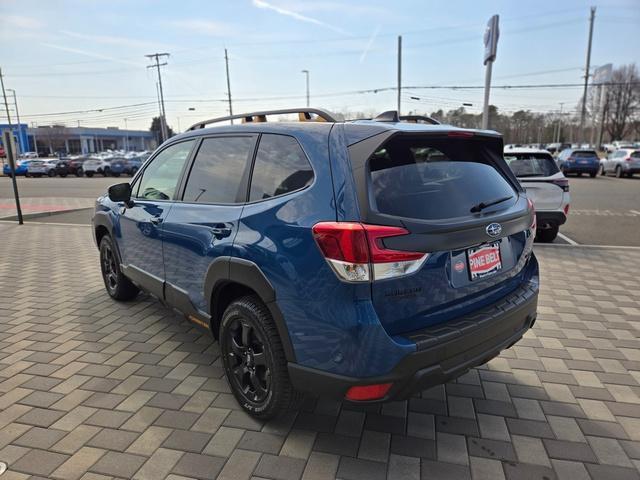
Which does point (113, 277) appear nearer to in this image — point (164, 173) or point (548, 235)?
point (164, 173)

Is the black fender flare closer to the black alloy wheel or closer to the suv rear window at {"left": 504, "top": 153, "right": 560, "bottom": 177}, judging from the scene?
the black alloy wheel

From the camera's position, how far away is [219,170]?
306cm

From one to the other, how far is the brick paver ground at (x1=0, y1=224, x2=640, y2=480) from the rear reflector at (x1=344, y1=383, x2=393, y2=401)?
5.9 inches

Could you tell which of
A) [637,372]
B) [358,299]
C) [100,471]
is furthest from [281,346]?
[637,372]

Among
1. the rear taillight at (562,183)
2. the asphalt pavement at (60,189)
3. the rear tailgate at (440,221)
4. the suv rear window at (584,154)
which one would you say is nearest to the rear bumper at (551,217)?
the rear taillight at (562,183)

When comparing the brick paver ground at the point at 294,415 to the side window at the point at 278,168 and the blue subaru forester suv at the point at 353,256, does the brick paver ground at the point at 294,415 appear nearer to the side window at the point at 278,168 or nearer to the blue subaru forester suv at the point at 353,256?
the blue subaru forester suv at the point at 353,256

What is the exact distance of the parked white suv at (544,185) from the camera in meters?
7.54

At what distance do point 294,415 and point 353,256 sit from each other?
4.42 feet

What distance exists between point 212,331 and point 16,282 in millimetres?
4281

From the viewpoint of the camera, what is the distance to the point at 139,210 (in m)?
3.97

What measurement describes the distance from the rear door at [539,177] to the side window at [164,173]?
18.7 ft

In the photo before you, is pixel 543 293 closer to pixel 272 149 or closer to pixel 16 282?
pixel 272 149

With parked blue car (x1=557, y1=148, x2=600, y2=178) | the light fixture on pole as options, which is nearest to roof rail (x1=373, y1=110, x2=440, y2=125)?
the light fixture on pole

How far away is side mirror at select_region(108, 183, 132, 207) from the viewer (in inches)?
160
